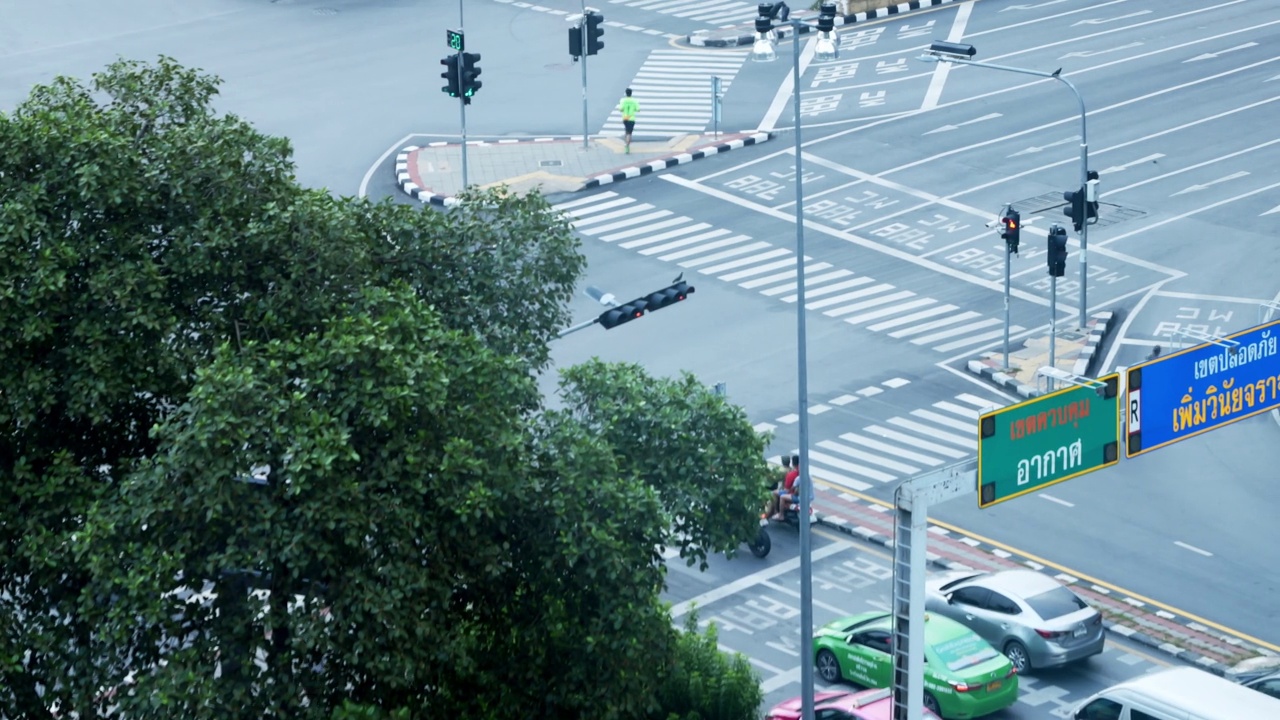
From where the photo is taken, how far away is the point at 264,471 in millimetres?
16125

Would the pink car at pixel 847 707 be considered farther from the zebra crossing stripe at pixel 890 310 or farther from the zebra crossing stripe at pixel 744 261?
the zebra crossing stripe at pixel 744 261

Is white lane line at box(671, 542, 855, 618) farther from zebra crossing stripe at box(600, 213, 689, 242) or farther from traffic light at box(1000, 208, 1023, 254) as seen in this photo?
zebra crossing stripe at box(600, 213, 689, 242)

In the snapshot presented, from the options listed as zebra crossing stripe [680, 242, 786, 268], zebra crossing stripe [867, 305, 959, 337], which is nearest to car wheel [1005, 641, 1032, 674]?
zebra crossing stripe [867, 305, 959, 337]

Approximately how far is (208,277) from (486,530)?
3.62 meters

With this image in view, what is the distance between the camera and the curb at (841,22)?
54.7 m

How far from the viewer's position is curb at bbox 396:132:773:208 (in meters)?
42.5

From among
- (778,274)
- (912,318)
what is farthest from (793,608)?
(778,274)

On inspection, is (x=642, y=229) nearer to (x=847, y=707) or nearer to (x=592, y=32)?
(x=592, y=32)

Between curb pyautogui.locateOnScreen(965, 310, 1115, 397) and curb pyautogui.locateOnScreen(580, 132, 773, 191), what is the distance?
12237 millimetres

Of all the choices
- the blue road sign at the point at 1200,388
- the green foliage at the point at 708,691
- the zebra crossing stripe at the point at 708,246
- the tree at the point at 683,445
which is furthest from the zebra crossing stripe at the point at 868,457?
the tree at the point at 683,445

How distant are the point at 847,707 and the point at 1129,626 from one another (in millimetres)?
6191

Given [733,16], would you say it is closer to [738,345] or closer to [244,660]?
[738,345]

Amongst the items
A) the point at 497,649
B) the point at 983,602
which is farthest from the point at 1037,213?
the point at 497,649

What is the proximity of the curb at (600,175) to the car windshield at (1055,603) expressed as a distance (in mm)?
20481
